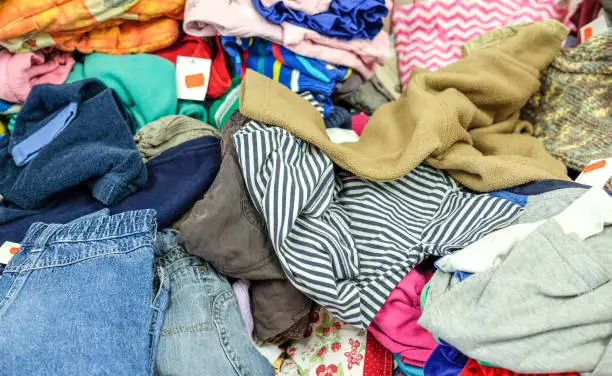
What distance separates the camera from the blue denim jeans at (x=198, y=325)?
22.9 inches

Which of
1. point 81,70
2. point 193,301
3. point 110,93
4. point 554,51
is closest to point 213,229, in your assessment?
point 193,301

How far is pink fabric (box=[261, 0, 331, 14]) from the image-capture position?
82 cm

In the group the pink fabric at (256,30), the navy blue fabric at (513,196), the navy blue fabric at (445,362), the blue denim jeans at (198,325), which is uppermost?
the pink fabric at (256,30)

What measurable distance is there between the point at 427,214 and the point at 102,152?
20.5 inches

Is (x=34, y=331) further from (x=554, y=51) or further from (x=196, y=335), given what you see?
(x=554, y=51)

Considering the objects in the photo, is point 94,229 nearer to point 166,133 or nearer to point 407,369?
point 166,133

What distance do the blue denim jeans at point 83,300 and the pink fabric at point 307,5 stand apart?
0.45 m

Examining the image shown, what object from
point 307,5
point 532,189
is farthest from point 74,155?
point 532,189

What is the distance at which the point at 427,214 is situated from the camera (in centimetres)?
71

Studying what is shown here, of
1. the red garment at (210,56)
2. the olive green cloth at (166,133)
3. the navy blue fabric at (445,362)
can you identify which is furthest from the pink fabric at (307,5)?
the navy blue fabric at (445,362)

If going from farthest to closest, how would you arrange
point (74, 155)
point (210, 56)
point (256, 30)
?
point (210, 56), point (256, 30), point (74, 155)

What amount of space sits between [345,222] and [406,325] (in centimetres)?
17

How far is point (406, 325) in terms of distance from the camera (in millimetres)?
625

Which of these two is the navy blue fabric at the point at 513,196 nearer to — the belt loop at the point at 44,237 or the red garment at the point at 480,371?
the red garment at the point at 480,371
